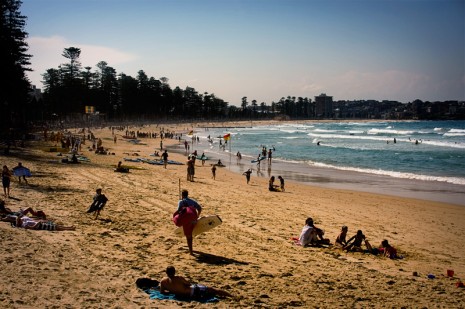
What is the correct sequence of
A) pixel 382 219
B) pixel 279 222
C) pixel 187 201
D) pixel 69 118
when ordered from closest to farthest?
pixel 187 201 < pixel 279 222 < pixel 382 219 < pixel 69 118

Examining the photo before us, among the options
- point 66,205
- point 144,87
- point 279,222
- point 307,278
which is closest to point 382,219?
point 279,222

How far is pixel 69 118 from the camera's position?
79.8 meters

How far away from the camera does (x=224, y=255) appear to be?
8.55 m

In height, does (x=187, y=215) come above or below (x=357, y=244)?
above

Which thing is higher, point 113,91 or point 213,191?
point 113,91

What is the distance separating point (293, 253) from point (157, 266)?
3482mm

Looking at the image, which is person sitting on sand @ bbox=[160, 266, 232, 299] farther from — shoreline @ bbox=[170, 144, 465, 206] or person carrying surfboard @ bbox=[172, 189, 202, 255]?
shoreline @ bbox=[170, 144, 465, 206]

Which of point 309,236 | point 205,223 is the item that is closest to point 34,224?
point 205,223

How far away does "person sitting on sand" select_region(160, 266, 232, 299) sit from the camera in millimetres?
6195

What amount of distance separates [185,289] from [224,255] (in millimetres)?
2424

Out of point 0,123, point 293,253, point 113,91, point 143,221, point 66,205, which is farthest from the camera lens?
point 113,91

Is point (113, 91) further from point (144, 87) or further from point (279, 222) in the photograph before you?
point (279, 222)

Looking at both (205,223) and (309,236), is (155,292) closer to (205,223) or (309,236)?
(205,223)

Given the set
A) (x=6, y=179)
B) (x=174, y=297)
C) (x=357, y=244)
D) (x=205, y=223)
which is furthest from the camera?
(x=6, y=179)
